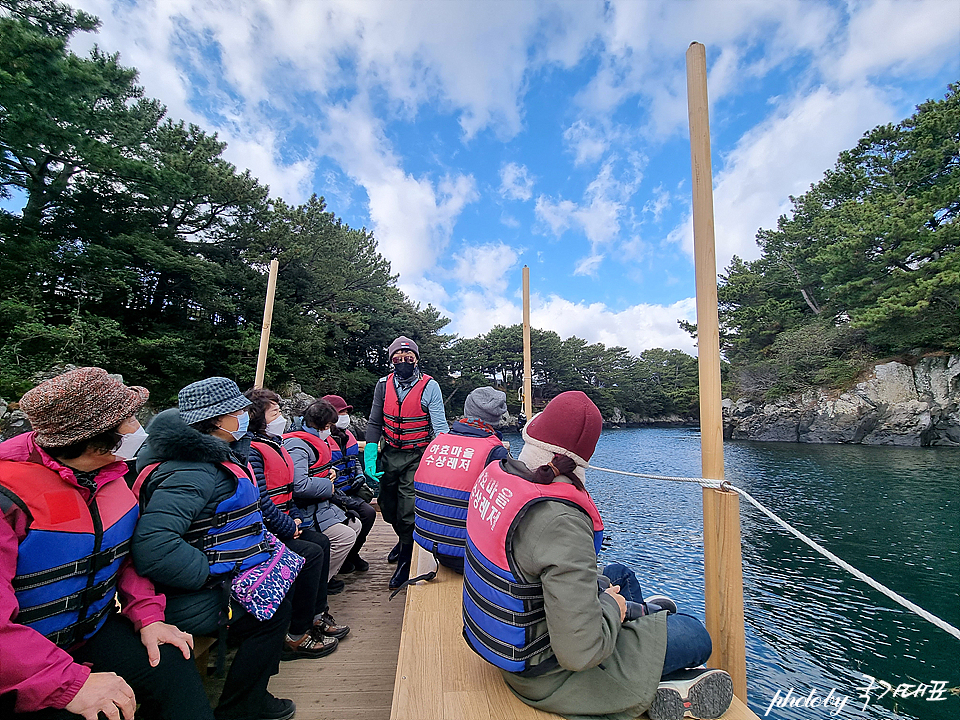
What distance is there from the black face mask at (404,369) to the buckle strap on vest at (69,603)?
186 cm

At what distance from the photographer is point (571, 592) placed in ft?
3.50

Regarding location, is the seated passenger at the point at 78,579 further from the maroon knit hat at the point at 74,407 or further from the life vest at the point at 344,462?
the life vest at the point at 344,462

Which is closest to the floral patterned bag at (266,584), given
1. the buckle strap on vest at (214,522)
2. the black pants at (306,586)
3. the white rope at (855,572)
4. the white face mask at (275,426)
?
the buckle strap on vest at (214,522)

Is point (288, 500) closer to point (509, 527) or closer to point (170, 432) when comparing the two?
point (170, 432)

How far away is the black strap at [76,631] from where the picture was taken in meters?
1.06

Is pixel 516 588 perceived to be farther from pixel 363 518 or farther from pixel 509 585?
pixel 363 518

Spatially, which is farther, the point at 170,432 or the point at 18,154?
the point at 18,154

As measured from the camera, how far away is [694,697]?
3.95 ft

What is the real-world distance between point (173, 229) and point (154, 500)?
54.6ft

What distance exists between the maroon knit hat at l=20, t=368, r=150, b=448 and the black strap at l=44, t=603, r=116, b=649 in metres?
0.45

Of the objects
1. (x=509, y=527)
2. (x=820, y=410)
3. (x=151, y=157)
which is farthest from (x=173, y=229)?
(x=820, y=410)

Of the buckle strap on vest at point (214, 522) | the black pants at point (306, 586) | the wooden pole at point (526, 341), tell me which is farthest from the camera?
the wooden pole at point (526, 341)

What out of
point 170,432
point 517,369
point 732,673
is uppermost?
point 517,369

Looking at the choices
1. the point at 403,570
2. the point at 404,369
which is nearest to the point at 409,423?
the point at 404,369
